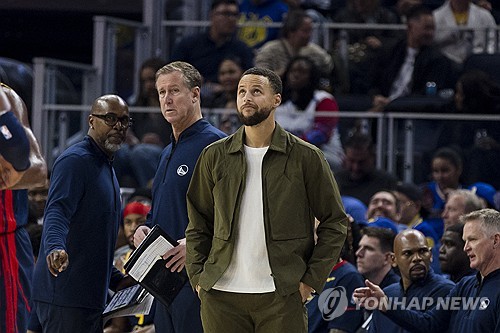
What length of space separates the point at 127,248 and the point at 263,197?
3.39 metres

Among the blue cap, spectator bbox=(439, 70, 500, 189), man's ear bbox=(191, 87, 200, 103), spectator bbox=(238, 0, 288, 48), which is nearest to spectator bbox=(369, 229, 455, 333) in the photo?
man's ear bbox=(191, 87, 200, 103)

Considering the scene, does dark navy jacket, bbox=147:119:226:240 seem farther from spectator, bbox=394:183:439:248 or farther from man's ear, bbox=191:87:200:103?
spectator, bbox=394:183:439:248

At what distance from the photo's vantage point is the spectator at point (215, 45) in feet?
38.9

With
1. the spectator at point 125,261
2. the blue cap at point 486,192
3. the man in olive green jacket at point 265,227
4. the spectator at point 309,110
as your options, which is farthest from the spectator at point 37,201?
the man in olive green jacket at point 265,227

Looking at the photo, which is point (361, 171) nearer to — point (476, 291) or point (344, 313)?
point (344, 313)

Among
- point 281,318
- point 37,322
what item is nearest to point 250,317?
point 281,318

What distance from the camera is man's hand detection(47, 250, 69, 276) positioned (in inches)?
231

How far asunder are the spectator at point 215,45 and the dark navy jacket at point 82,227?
216 inches

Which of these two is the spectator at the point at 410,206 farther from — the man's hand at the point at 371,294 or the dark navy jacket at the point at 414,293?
the man's hand at the point at 371,294

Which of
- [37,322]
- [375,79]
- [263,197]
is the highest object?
[375,79]

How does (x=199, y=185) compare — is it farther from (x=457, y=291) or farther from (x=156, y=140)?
(x=156, y=140)

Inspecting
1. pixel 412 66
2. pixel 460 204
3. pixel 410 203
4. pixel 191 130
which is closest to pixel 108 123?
pixel 191 130

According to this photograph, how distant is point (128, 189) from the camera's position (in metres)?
10.3

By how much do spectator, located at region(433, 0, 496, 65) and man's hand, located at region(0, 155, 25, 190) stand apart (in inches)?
293
